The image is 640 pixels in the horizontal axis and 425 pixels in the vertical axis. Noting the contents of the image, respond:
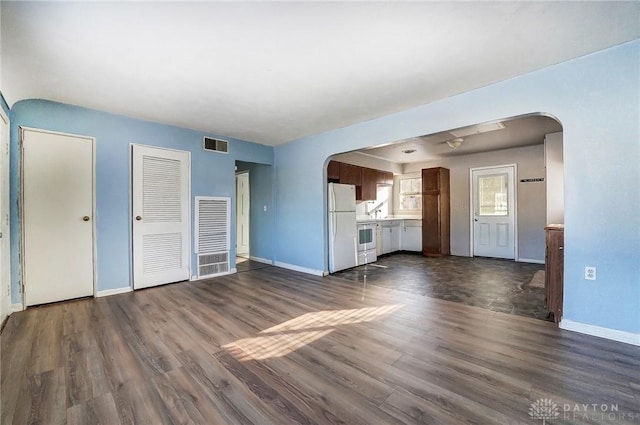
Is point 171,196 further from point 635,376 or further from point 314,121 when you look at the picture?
point 635,376

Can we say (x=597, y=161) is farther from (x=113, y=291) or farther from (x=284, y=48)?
(x=113, y=291)


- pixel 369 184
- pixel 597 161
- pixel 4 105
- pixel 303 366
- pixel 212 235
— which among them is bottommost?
pixel 303 366

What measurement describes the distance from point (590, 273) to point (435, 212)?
4.21 m

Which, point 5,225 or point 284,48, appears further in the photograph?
point 5,225

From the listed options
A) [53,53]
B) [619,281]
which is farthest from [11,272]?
[619,281]

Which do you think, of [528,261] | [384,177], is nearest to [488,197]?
[528,261]

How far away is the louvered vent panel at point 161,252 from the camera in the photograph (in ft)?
12.5

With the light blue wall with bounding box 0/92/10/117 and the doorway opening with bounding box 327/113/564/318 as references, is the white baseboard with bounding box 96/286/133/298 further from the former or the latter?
the doorway opening with bounding box 327/113/564/318

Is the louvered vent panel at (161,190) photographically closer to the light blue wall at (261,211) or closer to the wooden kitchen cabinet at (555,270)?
the light blue wall at (261,211)

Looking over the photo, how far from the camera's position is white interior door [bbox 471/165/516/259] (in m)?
5.73

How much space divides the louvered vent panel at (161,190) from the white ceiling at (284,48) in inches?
38.2

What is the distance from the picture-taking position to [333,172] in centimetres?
525
